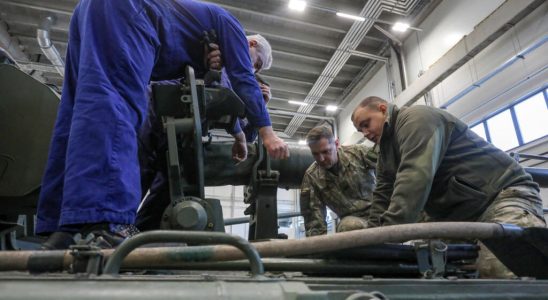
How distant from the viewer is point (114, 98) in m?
0.99

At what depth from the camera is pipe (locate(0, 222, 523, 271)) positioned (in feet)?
1.84

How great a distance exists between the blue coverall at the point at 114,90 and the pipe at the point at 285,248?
0.92 ft

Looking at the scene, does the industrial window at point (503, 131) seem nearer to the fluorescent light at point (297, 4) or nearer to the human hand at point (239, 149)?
the fluorescent light at point (297, 4)

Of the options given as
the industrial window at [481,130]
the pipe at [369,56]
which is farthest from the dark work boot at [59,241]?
the pipe at [369,56]

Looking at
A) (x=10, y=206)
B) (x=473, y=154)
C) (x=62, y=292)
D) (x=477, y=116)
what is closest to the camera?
(x=62, y=292)

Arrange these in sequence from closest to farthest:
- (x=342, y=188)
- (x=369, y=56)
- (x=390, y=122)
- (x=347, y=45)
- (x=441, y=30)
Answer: (x=390, y=122)
(x=342, y=188)
(x=441, y=30)
(x=347, y=45)
(x=369, y=56)

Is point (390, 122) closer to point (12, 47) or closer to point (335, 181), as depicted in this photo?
point (335, 181)

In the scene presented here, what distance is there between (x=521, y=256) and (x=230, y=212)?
821cm

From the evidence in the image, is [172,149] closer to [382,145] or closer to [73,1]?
[382,145]

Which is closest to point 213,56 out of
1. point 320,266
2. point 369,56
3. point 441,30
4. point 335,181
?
point 320,266

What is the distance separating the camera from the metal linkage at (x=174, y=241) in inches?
21.0

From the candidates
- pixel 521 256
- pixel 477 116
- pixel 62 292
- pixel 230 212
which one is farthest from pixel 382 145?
pixel 230 212

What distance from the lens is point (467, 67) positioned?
4645 mm

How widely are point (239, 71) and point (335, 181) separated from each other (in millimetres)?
1568
